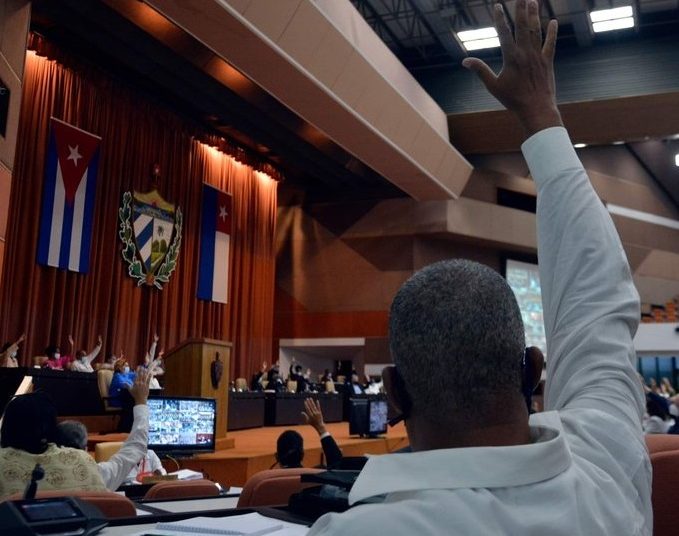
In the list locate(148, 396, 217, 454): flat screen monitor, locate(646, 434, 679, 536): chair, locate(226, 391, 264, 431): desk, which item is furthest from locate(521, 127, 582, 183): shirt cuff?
locate(226, 391, 264, 431): desk

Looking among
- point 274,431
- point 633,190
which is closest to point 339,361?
point 274,431

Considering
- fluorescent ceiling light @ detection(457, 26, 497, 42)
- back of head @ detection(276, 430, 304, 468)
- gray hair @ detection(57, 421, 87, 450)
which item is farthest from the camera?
fluorescent ceiling light @ detection(457, 26, 497, 42)

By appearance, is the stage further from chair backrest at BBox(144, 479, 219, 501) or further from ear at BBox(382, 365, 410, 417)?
ear at BBox(382, 365, 410, 417)

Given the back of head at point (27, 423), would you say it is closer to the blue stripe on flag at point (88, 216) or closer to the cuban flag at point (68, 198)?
the cuban flag at point (68, 198)

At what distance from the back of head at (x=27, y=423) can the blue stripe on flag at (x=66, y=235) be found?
34.3 ft

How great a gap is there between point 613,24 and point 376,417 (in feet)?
29.2

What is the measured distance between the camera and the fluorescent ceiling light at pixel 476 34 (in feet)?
46.1

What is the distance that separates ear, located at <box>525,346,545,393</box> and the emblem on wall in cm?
1394

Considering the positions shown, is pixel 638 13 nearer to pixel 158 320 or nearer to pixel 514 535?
pixel 158 320

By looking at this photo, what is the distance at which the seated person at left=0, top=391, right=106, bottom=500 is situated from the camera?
260 cm

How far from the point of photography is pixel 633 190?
2164 centimetres

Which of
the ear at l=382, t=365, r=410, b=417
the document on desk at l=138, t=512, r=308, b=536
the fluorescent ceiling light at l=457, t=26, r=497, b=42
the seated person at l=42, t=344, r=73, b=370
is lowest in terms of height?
the document on desk at l=138, t=512, r=308, b=536

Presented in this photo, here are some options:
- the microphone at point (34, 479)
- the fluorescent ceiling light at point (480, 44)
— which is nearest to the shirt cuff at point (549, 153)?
the microphone at point (34, 479)

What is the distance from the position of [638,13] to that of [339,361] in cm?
1128
